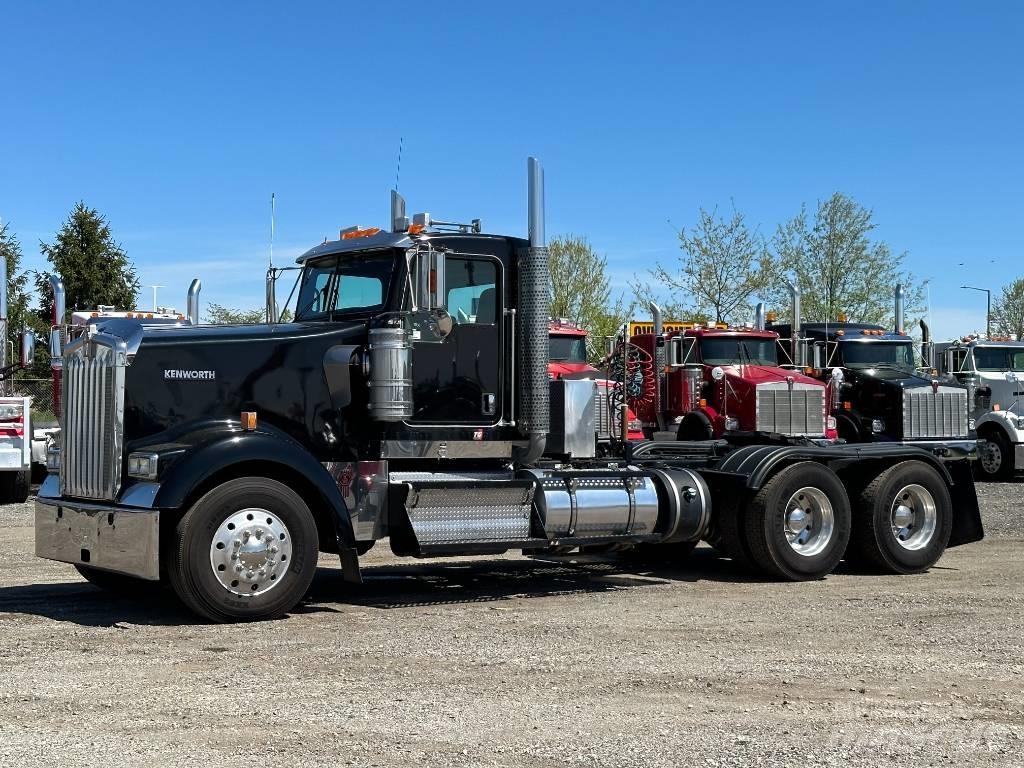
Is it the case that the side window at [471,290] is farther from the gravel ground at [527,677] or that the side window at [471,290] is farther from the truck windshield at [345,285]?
the gravel ground at [527,677]

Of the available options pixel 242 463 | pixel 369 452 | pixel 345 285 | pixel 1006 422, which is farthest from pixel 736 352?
pixel 242 463

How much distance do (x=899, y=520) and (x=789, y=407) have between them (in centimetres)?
815

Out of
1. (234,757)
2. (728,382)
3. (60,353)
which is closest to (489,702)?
(234,757)

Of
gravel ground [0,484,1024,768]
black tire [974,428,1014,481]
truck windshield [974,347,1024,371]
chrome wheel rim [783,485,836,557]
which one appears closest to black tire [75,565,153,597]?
gravel ground [0,484,1024,768]

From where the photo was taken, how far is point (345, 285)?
10125 mm

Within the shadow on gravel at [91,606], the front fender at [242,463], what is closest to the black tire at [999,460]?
the front fender at [242,463]

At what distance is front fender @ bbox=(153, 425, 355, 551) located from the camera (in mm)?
8500

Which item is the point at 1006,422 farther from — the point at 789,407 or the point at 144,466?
the point at 144,466

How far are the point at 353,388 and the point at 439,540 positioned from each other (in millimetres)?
1313

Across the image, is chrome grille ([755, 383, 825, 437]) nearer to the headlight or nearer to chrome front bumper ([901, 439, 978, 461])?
chrome front bumper ([901, 439, 978, 461])

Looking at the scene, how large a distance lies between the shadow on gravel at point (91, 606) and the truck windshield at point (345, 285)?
8.29 ft

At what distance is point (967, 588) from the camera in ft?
35.8

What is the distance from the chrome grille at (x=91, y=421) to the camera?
8.93 m

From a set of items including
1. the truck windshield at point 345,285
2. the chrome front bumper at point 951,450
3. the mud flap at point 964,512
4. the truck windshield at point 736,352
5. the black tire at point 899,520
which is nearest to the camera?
the truck windshield at point 345,285
